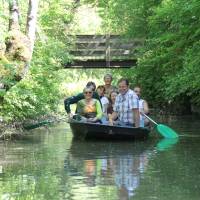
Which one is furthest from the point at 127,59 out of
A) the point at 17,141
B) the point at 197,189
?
the point at 197,189

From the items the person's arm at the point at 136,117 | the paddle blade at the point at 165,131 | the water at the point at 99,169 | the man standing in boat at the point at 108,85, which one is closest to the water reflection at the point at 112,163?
the water at the point at 99,169

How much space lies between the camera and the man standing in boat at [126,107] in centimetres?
1428

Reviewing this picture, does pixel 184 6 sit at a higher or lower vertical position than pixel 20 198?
higher

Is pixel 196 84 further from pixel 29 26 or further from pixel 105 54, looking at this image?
pixel 105 54

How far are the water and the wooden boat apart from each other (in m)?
0.21

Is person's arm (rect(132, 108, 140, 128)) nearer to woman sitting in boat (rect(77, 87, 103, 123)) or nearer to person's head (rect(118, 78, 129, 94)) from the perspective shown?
person's head (rect(118, 78, 129, 94))

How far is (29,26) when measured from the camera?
49.7 ft

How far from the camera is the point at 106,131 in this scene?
14672 mm

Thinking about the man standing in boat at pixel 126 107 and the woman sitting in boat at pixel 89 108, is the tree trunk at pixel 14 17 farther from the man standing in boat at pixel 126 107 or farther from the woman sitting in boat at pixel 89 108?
the man standing in boat at pixel 126 107

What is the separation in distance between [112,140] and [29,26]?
3.50 m

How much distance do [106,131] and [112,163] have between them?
354cm

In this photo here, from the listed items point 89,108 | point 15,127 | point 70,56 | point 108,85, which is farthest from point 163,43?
point 15,127

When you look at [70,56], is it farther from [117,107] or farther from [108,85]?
[117,107]

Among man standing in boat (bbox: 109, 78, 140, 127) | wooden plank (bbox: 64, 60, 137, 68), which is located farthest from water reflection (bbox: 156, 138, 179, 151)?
wooden plank (bbox: 64, 60, 137, 68)
